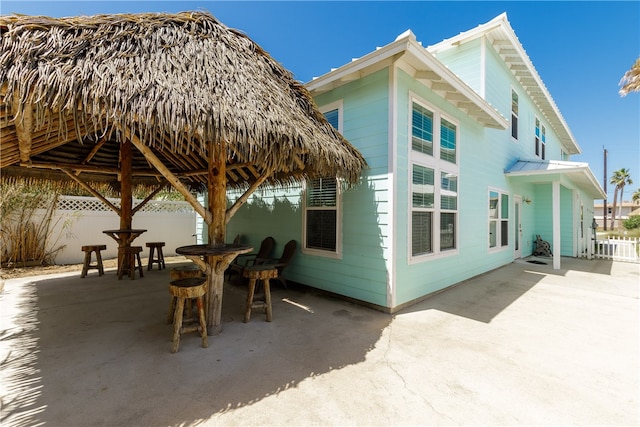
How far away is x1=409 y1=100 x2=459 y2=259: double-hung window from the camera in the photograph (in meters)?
5.06

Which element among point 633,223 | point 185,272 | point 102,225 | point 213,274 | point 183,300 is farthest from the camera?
point 633,223

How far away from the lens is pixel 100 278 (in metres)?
6.59

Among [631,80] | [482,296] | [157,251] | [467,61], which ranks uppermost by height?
[631,80]

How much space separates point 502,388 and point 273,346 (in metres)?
2.41

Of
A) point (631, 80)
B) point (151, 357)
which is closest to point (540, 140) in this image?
point (631, 80)

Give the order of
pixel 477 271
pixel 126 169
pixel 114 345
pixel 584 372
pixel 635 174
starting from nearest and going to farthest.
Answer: pixel 584 372
pixel 114 345
pixel 126 169
pixel 477 271
pixel 635 174

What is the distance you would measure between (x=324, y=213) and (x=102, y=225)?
816cm

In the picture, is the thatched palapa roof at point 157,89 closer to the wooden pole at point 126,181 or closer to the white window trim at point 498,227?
the wooden pole at point 126,181

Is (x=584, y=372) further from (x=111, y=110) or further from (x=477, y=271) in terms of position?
(x=111, y=110)

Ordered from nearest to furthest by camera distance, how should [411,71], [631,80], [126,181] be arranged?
[411,71], [126,181], [631,80]

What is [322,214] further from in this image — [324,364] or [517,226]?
[517,226]

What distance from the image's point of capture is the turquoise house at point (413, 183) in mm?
4598

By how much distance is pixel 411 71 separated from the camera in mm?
4820

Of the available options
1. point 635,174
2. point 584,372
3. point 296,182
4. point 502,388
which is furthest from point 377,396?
point 635,174
